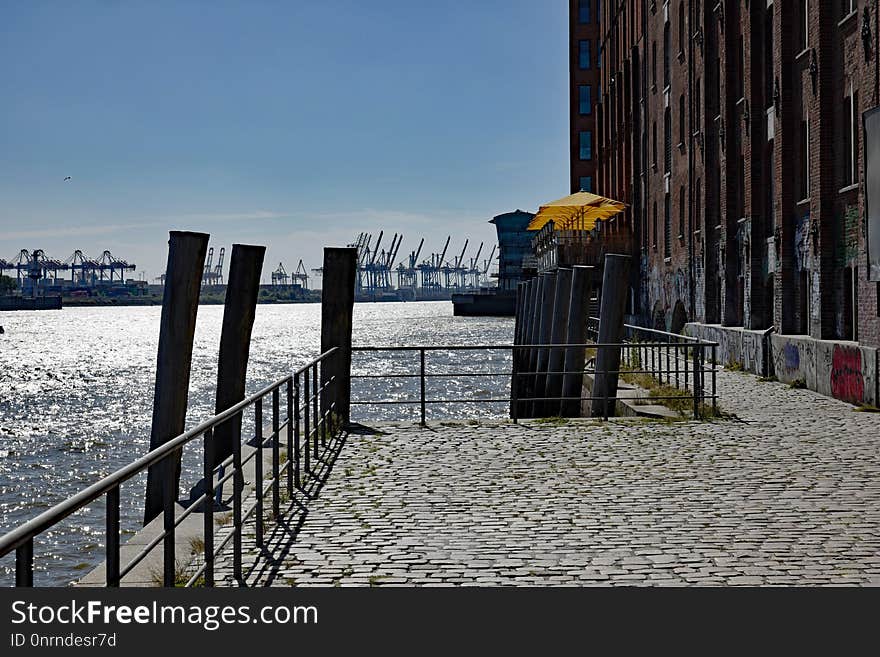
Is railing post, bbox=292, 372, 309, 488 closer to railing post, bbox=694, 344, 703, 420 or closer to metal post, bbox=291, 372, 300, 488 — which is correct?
metal post, bbox=291, 372, 300, 488

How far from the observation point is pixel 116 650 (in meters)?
3.69

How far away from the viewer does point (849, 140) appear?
18.4 metres

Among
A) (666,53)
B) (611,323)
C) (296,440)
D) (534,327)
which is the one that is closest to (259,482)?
(296,440)

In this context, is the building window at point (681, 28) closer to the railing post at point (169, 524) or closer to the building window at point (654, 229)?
the building window at point (654, 229)

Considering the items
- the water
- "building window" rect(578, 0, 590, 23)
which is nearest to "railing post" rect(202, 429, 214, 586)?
the water

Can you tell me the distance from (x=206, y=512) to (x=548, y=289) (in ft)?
53.2

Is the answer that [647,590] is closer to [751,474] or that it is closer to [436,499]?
[436,499]

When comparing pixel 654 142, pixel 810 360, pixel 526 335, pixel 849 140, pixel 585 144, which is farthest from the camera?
pixel 585 144

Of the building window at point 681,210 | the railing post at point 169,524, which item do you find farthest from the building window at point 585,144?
the railing post at point 169,524

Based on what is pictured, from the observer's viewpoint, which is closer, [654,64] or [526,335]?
[526,335]

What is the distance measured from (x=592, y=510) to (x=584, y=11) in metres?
64.6

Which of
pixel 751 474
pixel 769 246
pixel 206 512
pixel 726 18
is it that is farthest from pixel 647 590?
pixel 726 18

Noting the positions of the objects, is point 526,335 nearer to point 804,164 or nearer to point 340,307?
point 804,164

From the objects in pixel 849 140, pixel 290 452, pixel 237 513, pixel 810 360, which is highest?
pixel 849 140
